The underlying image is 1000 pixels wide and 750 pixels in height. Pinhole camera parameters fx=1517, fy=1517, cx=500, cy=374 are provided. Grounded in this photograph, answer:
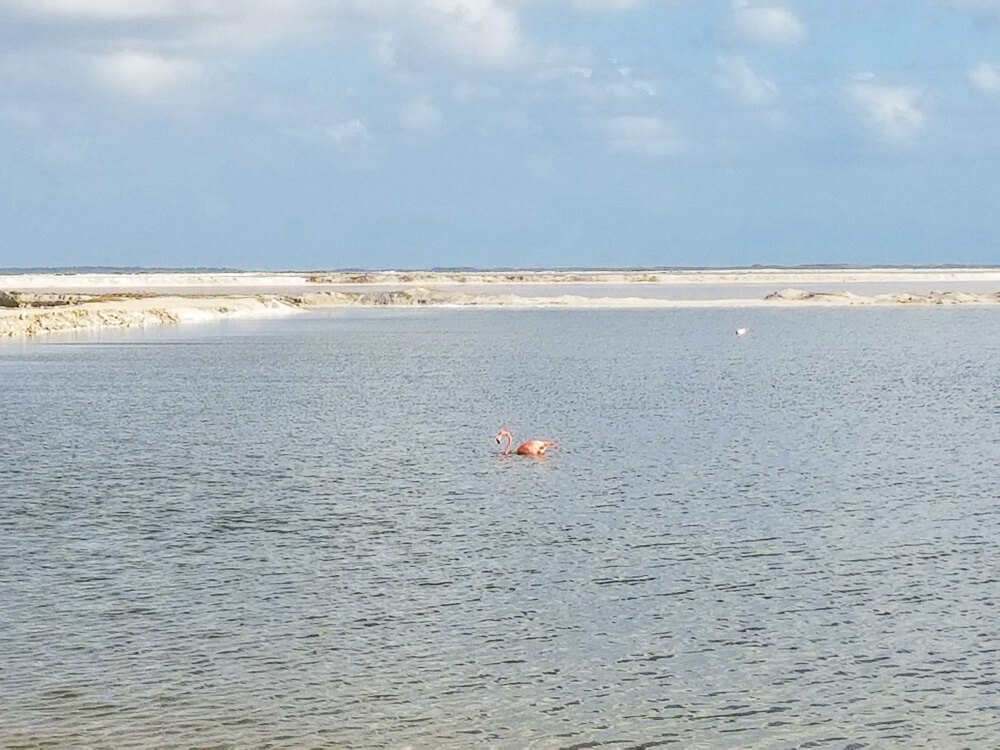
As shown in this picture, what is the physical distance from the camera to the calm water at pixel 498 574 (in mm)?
14969

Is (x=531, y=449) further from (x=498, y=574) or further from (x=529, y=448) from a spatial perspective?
(x=498, y=574)

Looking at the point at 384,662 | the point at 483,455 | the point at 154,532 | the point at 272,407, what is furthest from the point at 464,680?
the point at 272,407

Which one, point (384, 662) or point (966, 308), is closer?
point (384, 662)

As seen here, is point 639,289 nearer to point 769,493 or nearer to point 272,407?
point 272,407

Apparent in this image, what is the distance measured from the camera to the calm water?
49.1ft

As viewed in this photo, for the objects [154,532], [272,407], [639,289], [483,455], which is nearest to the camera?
[154,532]

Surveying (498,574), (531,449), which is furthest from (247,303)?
(498,574)

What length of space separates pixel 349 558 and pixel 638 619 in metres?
5.24

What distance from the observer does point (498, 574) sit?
21.0m

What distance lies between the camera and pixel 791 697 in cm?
1544

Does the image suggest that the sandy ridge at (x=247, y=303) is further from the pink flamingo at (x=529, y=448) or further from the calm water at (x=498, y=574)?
the pink flamingo at (x=529, y=448)

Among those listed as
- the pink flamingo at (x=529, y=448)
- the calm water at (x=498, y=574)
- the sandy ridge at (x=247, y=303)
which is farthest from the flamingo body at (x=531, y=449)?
the sandy ridge at (x=247, y=303)

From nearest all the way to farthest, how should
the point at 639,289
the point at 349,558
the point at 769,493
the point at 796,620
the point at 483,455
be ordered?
1. the point at 796,620
2. the point at 349,558
3. the point at 769,493
4. the point at 483,455
5. the point at 639,289

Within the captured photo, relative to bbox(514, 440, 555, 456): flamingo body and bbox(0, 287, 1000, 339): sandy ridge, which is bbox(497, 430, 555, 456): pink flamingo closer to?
bbox(514, 440, 555, 456): flamingo body
